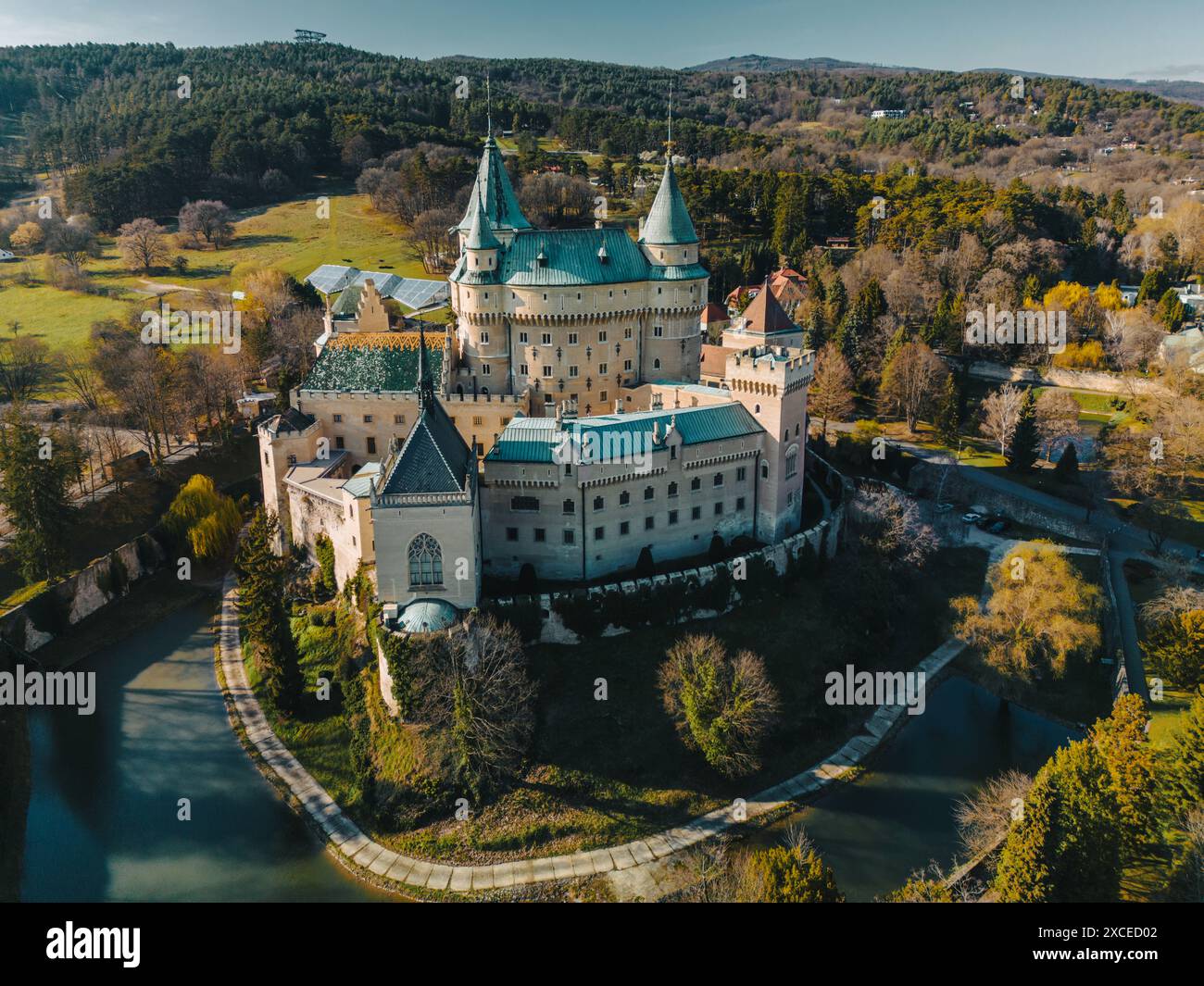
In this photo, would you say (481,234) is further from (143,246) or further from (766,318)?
(143,246)

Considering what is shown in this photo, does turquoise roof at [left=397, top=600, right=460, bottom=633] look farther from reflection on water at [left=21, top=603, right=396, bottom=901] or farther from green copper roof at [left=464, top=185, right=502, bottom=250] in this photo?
green copper roof at [left=464, top=185, right=502, bottom=250]

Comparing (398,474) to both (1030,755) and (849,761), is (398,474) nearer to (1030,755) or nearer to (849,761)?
(849,761)

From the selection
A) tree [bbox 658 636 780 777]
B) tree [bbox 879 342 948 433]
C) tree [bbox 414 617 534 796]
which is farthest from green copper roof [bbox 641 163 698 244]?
tree [bbox 414 617 534 796]

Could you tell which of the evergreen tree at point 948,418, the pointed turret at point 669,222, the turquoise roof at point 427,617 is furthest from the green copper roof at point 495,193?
the evergreen tree at point 948,418

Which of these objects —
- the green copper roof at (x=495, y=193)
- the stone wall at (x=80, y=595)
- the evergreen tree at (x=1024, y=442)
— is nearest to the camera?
the stone wall at (x=80, y=595)

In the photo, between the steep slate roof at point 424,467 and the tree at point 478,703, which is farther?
the steep slate roof at point 424,467

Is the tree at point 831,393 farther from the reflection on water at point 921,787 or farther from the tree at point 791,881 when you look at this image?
the tree at point 791,881
